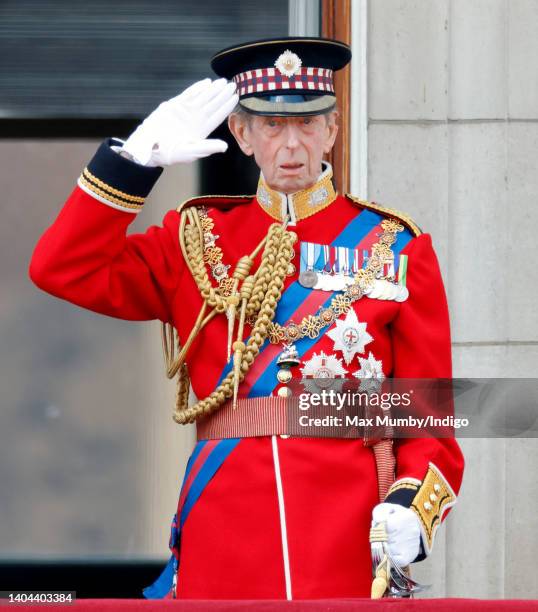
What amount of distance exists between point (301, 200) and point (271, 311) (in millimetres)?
311

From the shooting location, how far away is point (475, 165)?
5129 mm

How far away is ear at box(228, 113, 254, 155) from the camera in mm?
3939

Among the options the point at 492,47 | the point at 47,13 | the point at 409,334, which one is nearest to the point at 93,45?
the point at 47,13

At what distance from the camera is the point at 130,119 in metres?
5.37

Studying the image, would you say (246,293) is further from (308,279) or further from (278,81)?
(278,81)

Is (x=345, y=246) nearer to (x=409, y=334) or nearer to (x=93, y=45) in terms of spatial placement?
(x=409, y=334)

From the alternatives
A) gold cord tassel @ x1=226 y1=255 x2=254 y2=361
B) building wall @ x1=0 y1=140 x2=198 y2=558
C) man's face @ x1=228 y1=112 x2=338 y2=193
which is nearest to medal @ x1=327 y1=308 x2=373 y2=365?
gold cord tassel @ x1=226 y1=255 x2=254 y2=361

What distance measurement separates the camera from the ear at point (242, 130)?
3.94 metres

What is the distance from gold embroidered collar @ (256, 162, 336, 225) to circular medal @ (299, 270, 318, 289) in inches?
6.1

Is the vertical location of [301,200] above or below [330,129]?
below

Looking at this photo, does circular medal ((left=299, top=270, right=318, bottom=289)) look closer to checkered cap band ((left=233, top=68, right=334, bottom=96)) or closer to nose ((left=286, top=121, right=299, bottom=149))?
nose ((left=286, top=121, right=299, bottom=149))

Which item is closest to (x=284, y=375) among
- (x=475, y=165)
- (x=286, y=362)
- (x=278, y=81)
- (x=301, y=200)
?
(x=286, y=362)

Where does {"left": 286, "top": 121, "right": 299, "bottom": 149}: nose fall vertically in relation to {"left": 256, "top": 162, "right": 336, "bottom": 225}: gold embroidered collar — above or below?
above

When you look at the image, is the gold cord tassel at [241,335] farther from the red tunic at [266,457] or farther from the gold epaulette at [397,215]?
the gold epaulette at [397,215]
